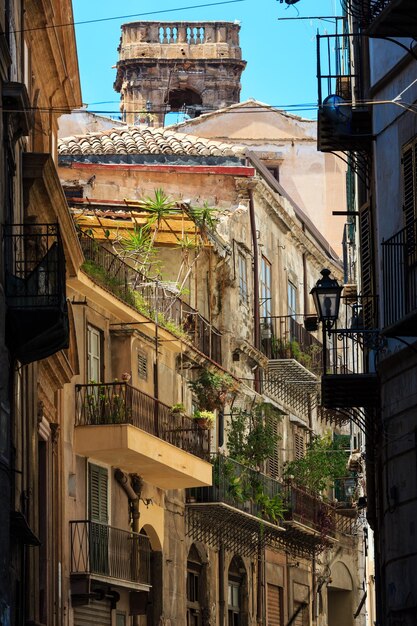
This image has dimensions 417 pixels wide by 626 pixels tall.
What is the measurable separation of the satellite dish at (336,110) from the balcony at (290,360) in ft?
63.1

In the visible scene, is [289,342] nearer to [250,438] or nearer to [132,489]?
[250,438]

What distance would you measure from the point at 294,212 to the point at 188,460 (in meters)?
13.6

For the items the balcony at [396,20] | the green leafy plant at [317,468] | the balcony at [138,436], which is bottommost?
the balcony at [138,436]

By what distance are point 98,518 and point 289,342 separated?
13.0 m

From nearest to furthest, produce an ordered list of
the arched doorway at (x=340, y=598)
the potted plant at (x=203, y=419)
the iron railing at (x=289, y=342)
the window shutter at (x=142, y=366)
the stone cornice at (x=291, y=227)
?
the window shutter at (x=142, y=366) → the potted plant at (x=203, y=419) → the stone cornice at (x=291, y=227) → the iron railing at (x=289, y=342) → the arched doorway at (x=340, y=598)

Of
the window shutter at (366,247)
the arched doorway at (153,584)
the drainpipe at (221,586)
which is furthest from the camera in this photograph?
the drainpipe at (221,586)

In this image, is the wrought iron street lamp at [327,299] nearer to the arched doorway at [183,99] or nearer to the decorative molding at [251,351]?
the decorative molding at [251,351]

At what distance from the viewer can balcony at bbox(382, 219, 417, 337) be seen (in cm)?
1888

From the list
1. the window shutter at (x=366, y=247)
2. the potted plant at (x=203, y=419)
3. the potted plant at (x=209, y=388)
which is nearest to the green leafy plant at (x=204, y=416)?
the potted plant at (x=203, y=419)

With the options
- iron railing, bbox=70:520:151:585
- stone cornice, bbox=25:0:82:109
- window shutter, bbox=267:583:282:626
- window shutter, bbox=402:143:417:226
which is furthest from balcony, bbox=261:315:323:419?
window shutter, bbox=402:143:417:226

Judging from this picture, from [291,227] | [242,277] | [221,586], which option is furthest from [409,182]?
[291,227]

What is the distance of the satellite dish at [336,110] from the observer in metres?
21.3

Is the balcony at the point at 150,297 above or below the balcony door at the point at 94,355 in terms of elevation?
above

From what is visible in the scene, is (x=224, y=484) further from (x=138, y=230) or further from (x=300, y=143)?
(x=300, y=143)
